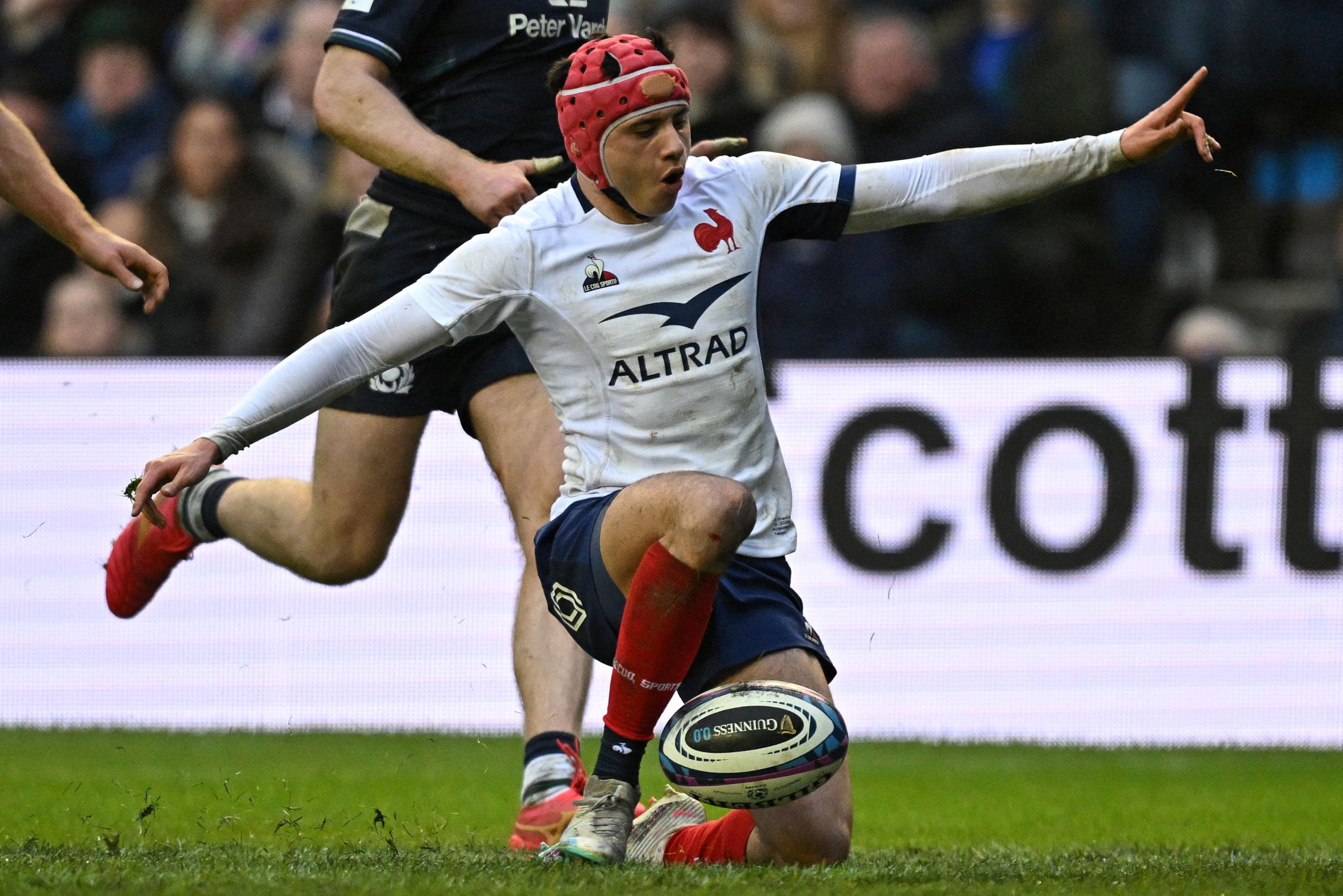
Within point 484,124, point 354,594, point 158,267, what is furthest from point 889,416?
point 158,267

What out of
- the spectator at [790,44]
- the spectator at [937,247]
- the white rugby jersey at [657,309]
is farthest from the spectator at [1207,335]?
the white rugby jersey at [657,309]

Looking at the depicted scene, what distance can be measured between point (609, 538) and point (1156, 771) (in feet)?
10.7

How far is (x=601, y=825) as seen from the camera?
3.62 meters

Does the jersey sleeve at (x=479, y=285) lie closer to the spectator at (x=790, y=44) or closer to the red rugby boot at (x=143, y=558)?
the red rugby boot at (x=143, y=558)

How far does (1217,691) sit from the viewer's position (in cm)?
715

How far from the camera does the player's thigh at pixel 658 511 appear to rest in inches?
137

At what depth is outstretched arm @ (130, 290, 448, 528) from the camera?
355cm

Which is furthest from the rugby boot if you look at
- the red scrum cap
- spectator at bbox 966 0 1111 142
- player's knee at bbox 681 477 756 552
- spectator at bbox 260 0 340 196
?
spectator at bbox 260 0 340 196

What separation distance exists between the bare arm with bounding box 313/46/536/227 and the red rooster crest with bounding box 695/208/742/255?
477mm

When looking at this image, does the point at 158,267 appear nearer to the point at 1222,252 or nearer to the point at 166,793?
the point at 166,793

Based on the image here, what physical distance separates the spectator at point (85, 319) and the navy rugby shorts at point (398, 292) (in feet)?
15.5

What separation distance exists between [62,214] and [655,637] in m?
1.82

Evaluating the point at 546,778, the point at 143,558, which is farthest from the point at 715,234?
the point at 143,558

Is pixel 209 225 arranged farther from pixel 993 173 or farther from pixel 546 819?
pixel 993 173
